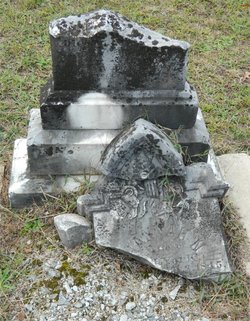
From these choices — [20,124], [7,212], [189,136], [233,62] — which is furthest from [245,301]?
[233,62]

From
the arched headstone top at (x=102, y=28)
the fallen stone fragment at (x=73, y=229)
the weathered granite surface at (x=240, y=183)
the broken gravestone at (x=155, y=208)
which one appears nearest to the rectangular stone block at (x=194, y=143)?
the broken gravestone at (x=155, y=208)

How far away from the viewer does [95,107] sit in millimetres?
2604

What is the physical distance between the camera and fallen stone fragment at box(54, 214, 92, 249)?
8.15ft

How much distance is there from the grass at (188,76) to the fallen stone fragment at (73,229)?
51 millimetres

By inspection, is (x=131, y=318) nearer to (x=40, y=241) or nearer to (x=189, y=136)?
(x=40, y=241)

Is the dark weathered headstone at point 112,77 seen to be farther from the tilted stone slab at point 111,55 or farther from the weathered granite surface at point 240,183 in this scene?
the weathered granite surface at point 240,183

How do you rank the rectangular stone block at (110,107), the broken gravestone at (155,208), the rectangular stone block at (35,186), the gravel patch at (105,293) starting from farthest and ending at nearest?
1. the rectangular stone block at (35,186)
2. the rectangular stone block at (110,107)
3. the broken gravestone at (155,208)
4. the gravel patch at (105,293)

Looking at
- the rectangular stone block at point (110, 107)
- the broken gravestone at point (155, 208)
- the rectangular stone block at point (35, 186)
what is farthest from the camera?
the rectangular stone block at point (35, 186)

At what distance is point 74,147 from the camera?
268cm

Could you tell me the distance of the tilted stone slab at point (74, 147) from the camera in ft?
8.75

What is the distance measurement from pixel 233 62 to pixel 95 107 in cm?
229

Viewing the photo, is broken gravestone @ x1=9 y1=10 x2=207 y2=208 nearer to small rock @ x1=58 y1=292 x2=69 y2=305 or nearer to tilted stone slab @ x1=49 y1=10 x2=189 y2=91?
tilted stone slab @ x1=49 y1=10 x2=189 y2=91

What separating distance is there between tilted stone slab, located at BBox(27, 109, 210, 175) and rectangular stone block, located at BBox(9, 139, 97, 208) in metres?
0.04

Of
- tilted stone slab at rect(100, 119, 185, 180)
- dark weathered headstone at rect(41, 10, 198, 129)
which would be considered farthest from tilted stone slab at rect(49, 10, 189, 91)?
tilted stone slab at rect(100, 119, 185, 180)
